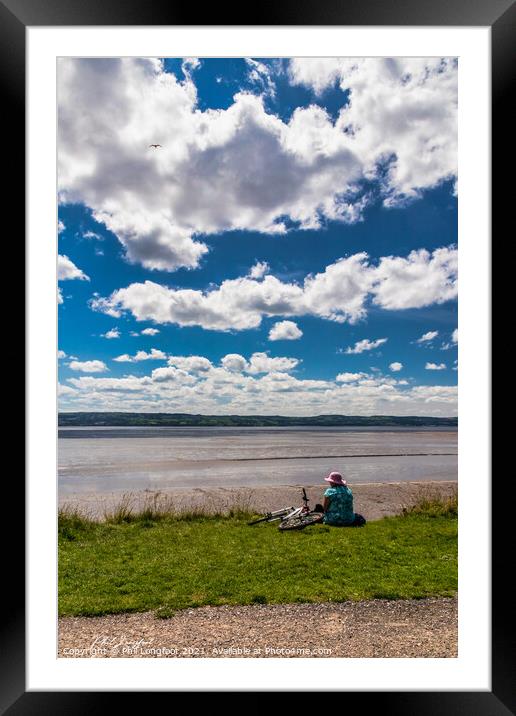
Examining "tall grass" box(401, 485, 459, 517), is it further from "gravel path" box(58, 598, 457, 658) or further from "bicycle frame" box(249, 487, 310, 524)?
"gravel path" box(58, 598, 457, 658)

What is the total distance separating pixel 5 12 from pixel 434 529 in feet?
13.9

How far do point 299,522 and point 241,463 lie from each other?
590cm

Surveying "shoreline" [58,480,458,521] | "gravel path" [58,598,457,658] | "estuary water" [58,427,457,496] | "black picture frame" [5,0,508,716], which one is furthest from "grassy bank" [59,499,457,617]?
"estuary water" [58,427,457,496]

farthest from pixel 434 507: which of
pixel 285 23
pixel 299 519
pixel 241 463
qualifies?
pixel 241 463

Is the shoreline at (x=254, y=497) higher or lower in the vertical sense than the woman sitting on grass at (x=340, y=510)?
lower

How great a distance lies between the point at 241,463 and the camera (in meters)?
9.29

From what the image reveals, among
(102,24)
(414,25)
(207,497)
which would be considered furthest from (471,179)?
(207,497)

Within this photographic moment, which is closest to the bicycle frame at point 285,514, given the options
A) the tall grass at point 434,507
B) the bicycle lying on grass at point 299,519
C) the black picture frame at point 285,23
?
the bicycle lying on grass at point 299,519

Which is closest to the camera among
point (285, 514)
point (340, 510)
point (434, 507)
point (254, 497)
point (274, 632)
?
point (274, 632)

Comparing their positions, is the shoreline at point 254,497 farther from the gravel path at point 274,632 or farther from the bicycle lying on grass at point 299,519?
the gravel path at point 274,632

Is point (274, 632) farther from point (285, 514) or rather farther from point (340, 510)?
point (285, 514)

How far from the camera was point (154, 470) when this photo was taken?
8.20 meters

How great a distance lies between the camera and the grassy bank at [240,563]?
7.23 feet

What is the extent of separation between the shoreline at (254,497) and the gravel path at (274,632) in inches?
85.5
